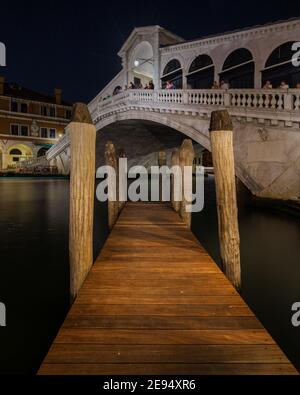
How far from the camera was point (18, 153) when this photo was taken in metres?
28.0

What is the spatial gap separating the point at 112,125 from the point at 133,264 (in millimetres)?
15145

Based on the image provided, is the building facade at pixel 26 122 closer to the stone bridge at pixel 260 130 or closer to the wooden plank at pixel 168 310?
the stone bridge at pixel 260 130

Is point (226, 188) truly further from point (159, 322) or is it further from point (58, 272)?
point (58, 272)

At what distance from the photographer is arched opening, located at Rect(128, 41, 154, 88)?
1874 cm

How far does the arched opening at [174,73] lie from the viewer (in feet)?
56.5

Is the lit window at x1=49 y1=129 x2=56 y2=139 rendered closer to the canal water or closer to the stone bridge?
the stone bridge

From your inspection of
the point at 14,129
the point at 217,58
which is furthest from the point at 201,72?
the point at 14,129

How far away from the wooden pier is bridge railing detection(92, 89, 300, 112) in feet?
22.5

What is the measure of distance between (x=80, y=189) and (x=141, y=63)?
18.4 m

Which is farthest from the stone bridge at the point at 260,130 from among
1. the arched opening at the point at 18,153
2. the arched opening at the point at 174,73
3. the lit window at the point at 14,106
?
the lit window at the point at 14,106

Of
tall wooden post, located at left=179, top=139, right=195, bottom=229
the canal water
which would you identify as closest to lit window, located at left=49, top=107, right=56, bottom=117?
the canal water

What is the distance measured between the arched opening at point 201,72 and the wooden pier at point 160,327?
14.6 meters
